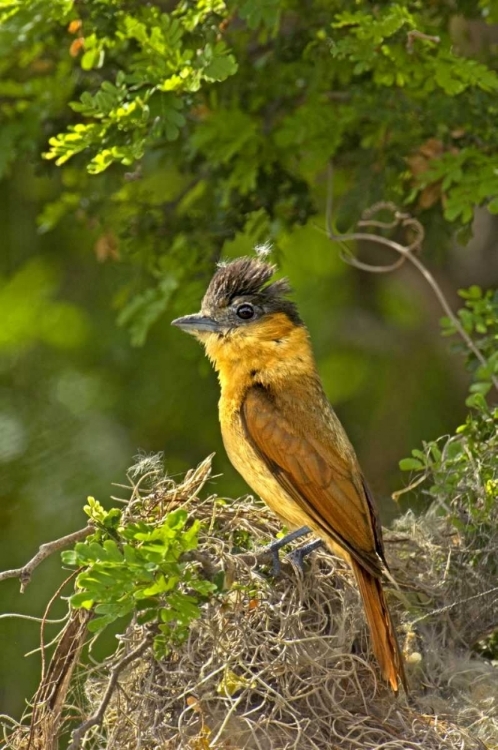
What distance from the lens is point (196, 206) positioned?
633 cm

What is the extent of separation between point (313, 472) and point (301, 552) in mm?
376

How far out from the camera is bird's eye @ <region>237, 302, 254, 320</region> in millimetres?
5191

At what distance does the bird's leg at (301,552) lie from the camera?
445 centimetres

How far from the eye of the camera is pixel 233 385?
16.7ft

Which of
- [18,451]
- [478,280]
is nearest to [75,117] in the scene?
[18,451]

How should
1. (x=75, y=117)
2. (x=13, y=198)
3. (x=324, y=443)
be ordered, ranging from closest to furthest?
(x=324, y=443), (x=75, y=117), (x=13, y=198)

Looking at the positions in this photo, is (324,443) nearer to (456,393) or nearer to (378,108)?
(378,108)

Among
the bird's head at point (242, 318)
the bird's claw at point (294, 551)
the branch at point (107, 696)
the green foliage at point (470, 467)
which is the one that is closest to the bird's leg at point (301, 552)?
the bird's claw at point (294, 551)

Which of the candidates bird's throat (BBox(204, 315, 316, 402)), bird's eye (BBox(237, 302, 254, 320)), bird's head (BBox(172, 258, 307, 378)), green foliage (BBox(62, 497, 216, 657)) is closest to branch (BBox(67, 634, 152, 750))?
green foliage (BBox(62, 497, 216, 657))

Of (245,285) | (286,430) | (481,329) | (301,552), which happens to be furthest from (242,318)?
(301,552)

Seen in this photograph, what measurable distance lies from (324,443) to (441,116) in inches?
59.0

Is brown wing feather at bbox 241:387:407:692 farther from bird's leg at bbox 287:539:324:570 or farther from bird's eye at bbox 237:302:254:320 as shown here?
bird's eye at bbox 237:302:254:320

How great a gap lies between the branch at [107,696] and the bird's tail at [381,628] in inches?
29.0

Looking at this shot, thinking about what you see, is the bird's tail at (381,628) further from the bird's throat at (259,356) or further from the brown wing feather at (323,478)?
the bird's throat at (259,356)
